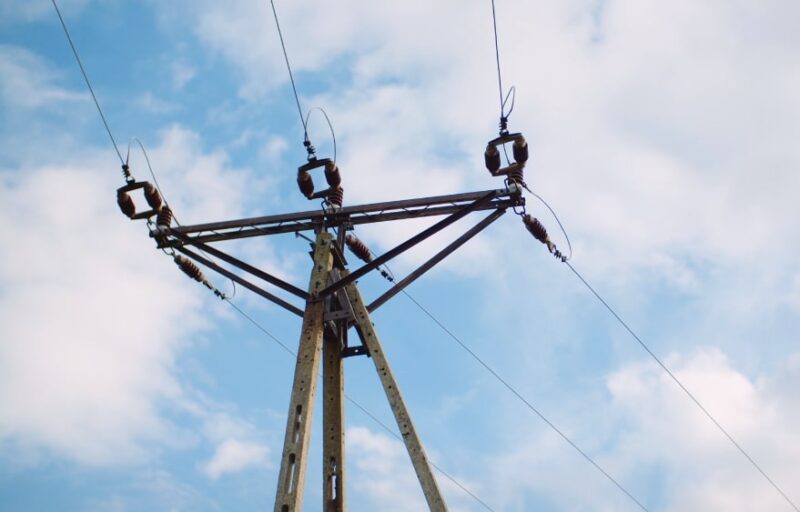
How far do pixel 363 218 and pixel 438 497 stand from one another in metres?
3.31

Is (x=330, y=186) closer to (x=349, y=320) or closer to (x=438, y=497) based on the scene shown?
(x=349, y=320)

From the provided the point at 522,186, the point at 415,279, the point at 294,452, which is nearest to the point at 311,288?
the point at 415,279

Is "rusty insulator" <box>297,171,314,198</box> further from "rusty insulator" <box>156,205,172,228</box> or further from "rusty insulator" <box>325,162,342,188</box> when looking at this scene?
"rusty insulator" <box>156,205,172,228</box>

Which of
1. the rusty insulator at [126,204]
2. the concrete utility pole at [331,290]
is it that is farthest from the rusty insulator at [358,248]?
the rusty insulator at [126,204]

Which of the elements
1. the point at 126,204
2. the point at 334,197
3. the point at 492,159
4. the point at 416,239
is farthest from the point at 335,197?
the point at 126,204

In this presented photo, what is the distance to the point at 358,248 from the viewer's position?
1065 centimetres

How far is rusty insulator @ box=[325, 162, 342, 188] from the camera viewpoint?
392 inches

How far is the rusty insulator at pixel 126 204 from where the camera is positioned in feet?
33.7

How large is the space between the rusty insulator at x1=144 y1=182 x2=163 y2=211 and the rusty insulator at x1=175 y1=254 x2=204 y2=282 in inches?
25.4

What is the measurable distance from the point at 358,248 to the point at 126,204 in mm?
2795

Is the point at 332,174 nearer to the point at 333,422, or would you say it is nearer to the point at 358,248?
the point at 358,248

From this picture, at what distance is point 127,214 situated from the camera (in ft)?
33.9

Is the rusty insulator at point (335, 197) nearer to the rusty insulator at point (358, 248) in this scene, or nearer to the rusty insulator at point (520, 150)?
the rusty insulator at point (358, 248)

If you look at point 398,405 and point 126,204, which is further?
point 126,204
